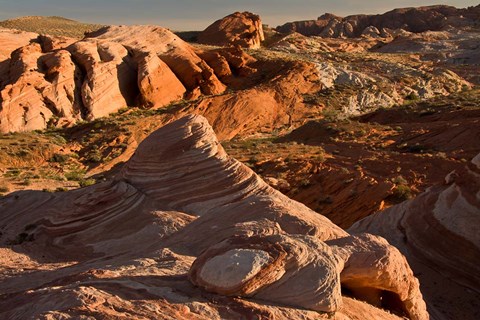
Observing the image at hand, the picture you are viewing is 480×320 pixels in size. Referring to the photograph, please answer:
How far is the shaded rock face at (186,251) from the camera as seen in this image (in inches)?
231

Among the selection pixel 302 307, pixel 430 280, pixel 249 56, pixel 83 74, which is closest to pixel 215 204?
pixel 430 280

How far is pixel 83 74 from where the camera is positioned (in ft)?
119

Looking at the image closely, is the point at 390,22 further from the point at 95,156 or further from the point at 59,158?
the point at 59,158

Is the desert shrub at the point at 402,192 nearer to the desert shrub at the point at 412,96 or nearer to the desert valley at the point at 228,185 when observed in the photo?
the desert valley at the point at 228,185

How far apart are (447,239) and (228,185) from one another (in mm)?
4866

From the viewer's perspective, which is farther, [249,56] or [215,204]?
[249,56]

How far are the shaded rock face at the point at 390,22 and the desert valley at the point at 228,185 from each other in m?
55.5

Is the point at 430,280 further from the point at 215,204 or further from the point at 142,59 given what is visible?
the point at 142,59

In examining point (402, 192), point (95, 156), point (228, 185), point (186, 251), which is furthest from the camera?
point (95, 156)

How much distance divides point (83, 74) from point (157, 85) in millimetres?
5278

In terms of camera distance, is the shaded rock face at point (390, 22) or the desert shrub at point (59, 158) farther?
the shaded rock face at point (390, 22)

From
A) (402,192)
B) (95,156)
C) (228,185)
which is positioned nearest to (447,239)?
(228,185)

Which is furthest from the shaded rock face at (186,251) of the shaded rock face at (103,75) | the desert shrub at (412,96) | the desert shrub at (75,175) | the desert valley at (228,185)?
the desert shrub at (412,96)

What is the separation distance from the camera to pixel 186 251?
8.52 metres
